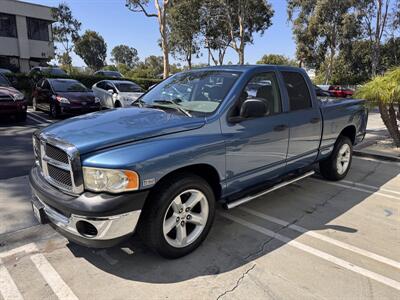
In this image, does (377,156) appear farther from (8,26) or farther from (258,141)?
(8,26)

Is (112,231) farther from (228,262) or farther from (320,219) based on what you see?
(320,219)

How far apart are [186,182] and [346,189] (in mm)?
3408

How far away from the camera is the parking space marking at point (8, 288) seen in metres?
2.66

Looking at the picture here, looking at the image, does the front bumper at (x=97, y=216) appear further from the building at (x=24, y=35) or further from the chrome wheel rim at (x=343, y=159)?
the building at (x=24, y=35)

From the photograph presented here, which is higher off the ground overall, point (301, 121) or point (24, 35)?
point (24, 35)

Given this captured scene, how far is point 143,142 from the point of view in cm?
285

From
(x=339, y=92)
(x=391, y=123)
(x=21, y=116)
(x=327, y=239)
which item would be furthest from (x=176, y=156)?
Answer: (x=339, y=92)

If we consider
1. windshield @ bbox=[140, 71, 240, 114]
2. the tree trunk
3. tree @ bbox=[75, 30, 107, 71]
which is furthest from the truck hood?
tree @ bbox=[75, 30, 107, 71]

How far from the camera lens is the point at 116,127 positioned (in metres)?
3.08

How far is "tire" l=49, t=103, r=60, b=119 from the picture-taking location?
11.3 m

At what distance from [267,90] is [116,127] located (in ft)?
6.57

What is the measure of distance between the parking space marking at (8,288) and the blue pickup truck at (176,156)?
560 mm

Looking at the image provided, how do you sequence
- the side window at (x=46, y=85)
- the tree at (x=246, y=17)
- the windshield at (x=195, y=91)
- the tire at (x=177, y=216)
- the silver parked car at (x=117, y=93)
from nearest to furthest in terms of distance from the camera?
1. the tire at (x=177, y=216)
2. the windshield at (x=195, y=91)
3. the side window at (x=46, y=85)
4. the silver parked car at (x=117, y=93)
5. the tree at (x=246, y=17)

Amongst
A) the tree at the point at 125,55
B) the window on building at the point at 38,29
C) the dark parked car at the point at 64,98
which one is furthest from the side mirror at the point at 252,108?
the tree at the point at 125,55
